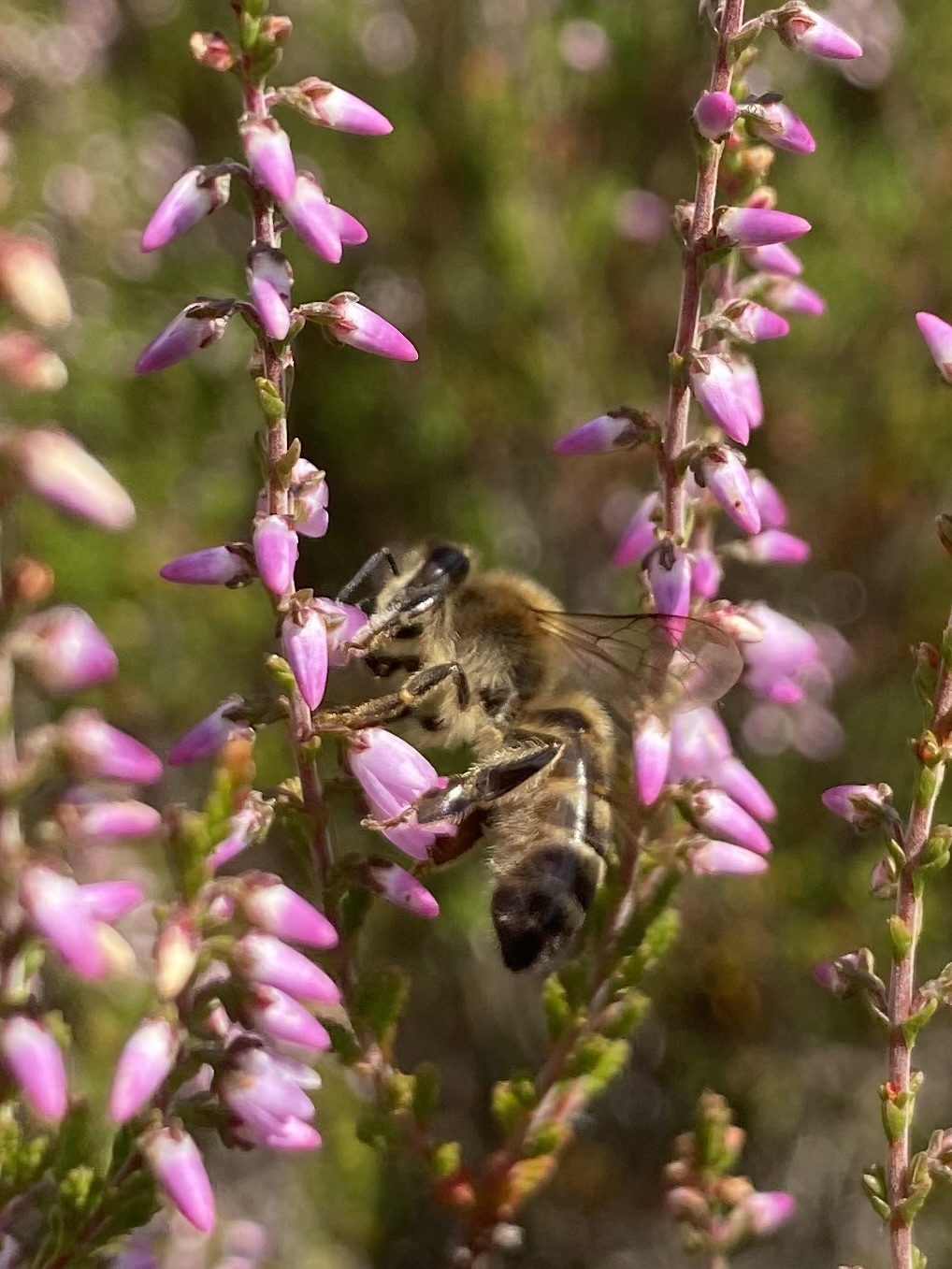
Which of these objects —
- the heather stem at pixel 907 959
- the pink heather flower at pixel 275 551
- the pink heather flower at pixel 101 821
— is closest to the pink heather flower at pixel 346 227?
the pink heather flower at pixel 275 551

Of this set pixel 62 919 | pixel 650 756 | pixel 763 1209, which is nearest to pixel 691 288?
pixel 650 756

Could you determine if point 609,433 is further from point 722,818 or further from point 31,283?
point 31,283

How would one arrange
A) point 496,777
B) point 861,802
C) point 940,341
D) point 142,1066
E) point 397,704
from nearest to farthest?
point 142,1066 < point 940,341 < point 861,802 < point 397,704 < point 496,777

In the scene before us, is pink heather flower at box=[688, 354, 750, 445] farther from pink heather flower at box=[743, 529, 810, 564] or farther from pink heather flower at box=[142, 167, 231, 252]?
pink heather flower at box=[142, 167, 231, 252]

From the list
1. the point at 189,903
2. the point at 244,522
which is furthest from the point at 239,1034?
the point at 244,522

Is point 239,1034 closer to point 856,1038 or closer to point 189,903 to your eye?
point 189,903

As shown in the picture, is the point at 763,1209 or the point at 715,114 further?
the point at 763,1209
